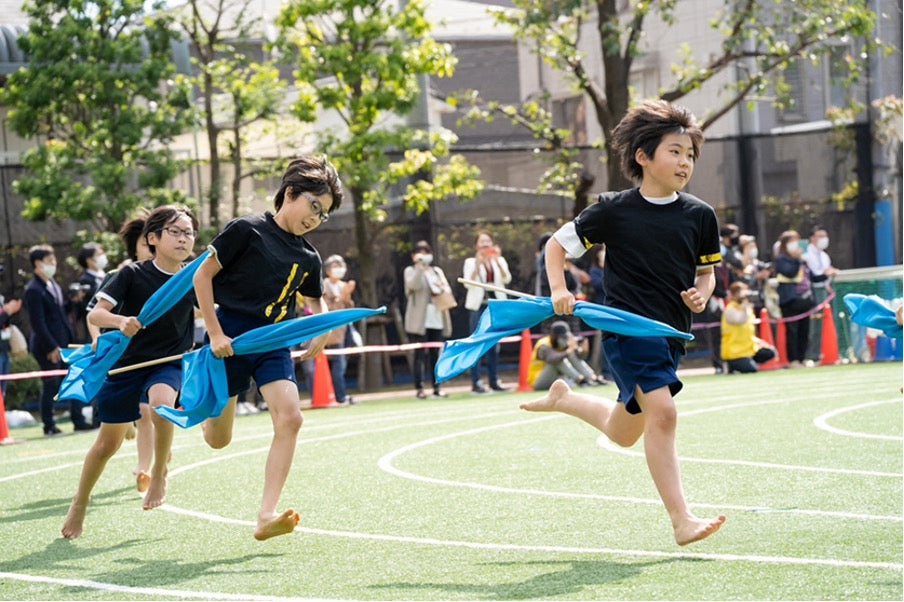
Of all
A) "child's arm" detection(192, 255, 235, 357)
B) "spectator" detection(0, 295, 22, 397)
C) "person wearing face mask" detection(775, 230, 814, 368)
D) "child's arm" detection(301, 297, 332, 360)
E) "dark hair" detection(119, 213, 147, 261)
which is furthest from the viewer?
"person wearing face mask" detection(775, 230, 814, 368)

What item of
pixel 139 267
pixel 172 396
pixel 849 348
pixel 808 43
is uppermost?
pixel 808 43

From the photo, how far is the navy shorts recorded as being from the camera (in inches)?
276

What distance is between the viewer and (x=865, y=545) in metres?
6.02

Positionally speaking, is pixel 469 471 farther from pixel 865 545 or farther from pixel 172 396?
pixel 865 545

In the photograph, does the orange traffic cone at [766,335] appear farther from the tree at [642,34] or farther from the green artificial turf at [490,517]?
the green artificial turf at [490,517]

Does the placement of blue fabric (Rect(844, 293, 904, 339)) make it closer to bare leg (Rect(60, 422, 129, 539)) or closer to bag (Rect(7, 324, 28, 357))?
bare leg (Rect(60, 422, 129, 539))

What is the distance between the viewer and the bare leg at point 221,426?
7305 mm

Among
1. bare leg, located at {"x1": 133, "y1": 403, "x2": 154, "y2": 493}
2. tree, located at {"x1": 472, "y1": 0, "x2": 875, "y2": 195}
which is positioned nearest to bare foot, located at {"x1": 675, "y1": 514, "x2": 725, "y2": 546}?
bare leg, located at {"x1": 133, "y1": 403, "x2": 154, "y2": 493}

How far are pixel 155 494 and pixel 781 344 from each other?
1359cm

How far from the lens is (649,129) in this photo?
6.56 meters

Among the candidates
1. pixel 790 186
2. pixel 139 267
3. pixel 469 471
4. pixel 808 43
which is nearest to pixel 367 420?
pixel 469 471

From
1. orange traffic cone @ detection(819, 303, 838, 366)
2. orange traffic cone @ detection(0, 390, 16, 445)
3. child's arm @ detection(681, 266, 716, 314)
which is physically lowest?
orange traffic cone @ detection(819, 303, 838, 366)

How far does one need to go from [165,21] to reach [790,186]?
11769 millimetres

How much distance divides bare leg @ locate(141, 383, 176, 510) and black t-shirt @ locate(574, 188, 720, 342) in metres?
2.74
